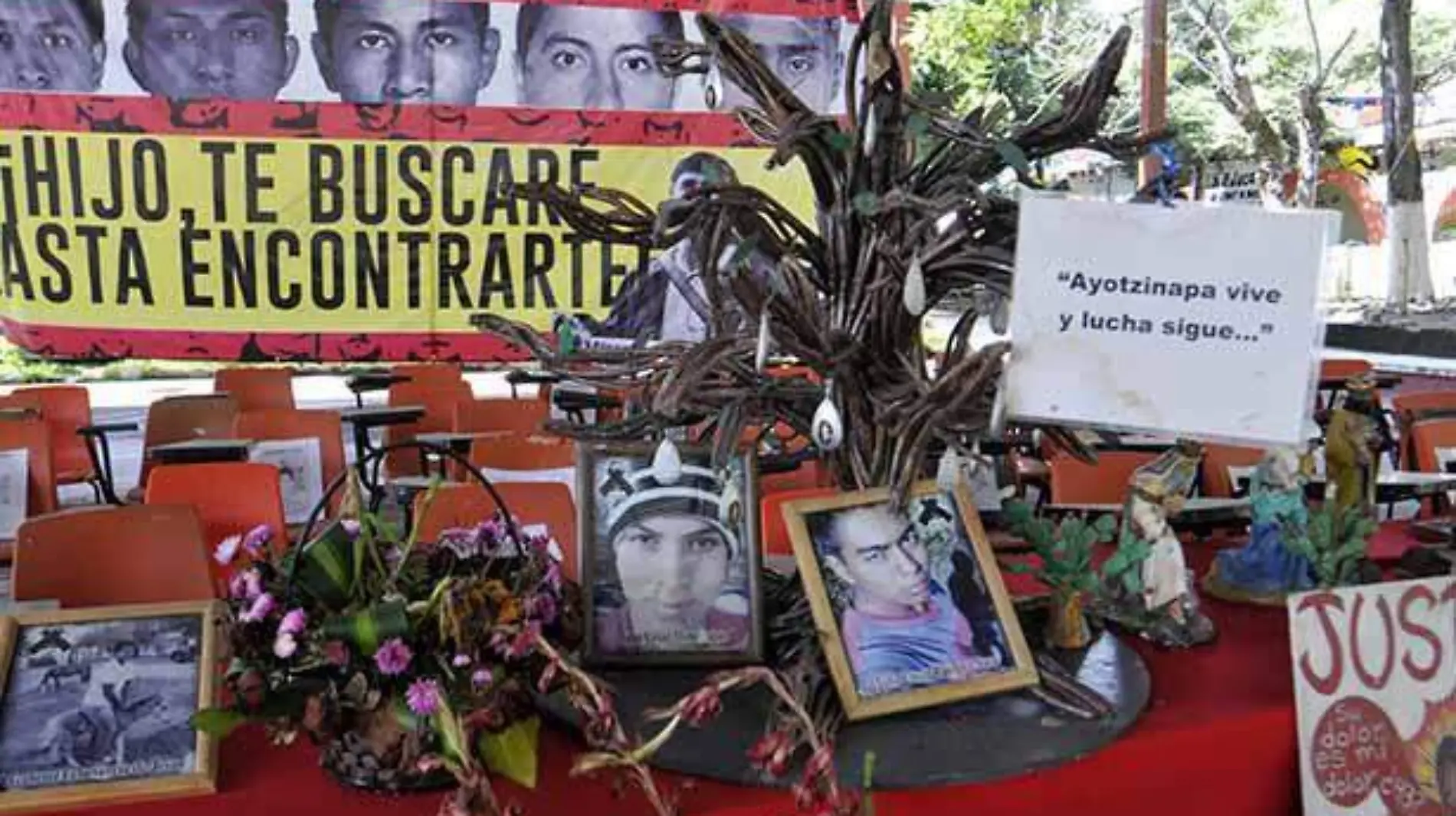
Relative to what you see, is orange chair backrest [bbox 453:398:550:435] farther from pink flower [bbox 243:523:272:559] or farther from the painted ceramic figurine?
pink flower [bbox 243:523:272:559]

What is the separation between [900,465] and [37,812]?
103 centimetres

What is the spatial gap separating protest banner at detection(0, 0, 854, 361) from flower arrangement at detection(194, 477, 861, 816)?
4052 millimetres

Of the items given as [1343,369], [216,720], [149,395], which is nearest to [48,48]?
[149,395]

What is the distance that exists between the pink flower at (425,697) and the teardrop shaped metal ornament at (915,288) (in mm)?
686

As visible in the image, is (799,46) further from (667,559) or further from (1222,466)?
(667,559)

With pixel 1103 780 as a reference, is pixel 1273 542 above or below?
above

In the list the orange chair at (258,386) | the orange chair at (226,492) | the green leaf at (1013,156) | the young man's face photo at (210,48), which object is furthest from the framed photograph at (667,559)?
the young man's face photo at (210,48)

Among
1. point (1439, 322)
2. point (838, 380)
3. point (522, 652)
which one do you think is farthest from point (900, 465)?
point (1439, 322)

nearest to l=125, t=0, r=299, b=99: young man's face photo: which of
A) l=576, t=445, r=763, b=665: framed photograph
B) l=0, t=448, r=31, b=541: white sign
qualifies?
l=0, t=448, r=31, b=541: white sign

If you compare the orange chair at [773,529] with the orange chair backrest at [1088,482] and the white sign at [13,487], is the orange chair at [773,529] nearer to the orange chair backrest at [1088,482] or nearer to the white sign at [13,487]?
the orange chair backrest at [1088,482]

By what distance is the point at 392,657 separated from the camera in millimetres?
1184

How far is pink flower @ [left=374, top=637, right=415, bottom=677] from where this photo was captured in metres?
1.18

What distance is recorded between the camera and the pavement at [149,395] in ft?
22.2

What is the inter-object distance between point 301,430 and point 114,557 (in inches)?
66.8
